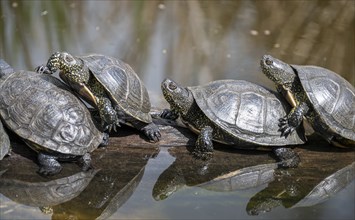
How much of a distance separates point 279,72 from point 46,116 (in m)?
2.32

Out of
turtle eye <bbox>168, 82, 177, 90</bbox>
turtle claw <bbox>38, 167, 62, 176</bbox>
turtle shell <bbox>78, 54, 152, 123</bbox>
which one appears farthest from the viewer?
turtle eye <bbox>168, 82, 177, 90</bbox>

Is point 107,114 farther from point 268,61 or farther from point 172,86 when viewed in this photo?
point 268,61

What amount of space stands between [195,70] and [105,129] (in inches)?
147

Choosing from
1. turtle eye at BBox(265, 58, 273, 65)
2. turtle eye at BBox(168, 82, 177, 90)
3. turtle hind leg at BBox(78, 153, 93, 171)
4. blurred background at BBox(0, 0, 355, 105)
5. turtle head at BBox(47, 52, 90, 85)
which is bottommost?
blurred background at BBox(0, 0, 355, 105)

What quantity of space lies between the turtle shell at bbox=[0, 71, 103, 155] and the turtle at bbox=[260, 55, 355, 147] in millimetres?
1857

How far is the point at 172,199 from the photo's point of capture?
5.11 meters

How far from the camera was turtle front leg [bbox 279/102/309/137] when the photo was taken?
222 inches

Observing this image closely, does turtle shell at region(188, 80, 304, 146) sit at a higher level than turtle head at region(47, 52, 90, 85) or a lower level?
lower

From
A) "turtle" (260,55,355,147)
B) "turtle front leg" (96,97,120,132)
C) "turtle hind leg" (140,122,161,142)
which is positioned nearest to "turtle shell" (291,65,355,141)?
"turtle" (260,55,355,147)

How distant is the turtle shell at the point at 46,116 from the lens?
5.07 meters

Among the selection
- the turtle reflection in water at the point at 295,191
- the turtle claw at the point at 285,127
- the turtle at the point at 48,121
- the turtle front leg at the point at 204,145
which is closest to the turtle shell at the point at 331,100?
the turtle claw at the point at 285,127

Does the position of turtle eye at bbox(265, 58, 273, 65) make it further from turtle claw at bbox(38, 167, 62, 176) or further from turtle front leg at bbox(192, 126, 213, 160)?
turtle claw at bbox(38, 167, 62, 176)

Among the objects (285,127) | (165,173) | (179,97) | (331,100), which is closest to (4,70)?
(179,97)

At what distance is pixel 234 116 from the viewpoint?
5629mm
